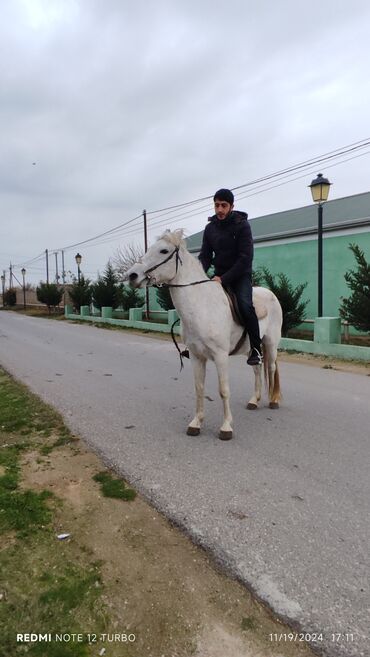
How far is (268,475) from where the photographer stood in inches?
138

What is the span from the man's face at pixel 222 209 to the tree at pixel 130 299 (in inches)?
855

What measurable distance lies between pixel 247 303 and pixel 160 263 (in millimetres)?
1156

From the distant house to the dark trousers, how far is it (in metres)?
11.8

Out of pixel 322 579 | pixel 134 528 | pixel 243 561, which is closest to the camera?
pixel 322 579

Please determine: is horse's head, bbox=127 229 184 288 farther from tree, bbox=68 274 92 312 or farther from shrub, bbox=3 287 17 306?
shrub, bbox=3 287 17 306

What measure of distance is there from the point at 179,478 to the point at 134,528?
0.79 m

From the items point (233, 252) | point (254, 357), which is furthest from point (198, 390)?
point (233, 252)

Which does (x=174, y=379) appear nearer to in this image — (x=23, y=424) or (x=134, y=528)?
(x=23, y=424)

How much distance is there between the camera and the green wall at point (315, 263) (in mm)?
15422

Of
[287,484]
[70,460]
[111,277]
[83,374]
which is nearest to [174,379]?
[83,374]

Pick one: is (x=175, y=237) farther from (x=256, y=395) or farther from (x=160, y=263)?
(x=256, y=395)

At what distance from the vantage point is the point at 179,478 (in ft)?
11.3

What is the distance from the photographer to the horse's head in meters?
3.94

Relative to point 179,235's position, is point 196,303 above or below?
below
